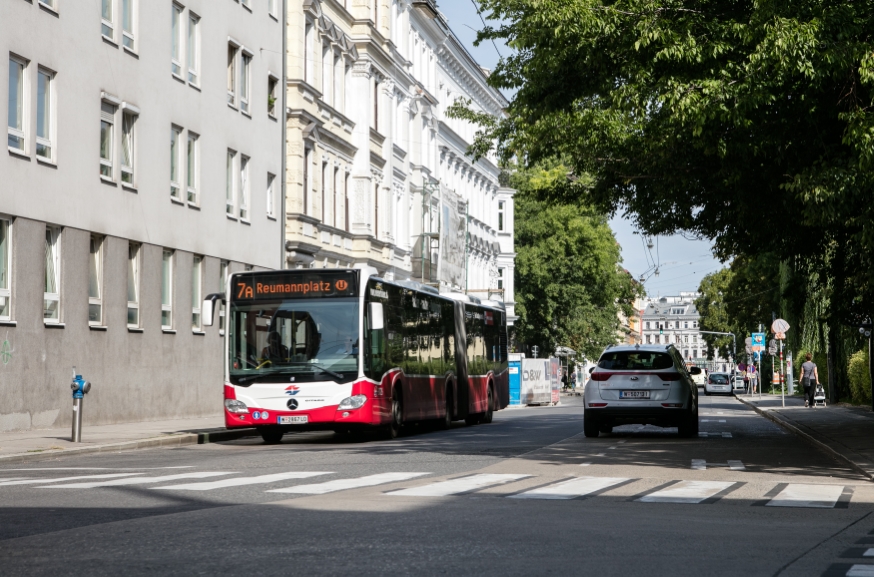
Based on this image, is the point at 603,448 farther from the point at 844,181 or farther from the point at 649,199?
the point at 844,181

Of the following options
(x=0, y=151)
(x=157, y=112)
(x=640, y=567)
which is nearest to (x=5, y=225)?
(x=0, y=151)

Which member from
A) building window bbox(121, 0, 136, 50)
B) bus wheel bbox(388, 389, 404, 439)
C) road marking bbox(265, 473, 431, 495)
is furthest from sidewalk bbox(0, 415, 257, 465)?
building window bbox(121, 0, 136, 50)

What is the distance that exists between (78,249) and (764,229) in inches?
580

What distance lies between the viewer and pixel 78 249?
27656 millimetres

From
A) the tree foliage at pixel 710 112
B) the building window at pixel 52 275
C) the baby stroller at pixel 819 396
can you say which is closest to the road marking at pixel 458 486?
the tree foliage at pixel 710 112

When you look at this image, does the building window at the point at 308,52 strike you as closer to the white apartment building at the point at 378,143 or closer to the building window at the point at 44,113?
the white apartment building at the point at 378,143

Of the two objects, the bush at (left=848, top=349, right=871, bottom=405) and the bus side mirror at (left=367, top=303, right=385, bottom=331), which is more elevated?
the bus side mirror at (left=367, top=303, right=385, bottom=331)

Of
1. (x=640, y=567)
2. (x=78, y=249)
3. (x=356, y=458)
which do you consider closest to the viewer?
(x=640, y=567)

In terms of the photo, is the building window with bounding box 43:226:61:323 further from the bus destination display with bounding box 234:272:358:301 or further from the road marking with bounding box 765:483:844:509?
the road marking with bounding box 765:483:844:509

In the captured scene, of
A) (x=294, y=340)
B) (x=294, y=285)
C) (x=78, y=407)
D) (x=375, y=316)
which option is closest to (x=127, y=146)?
(x=294, y=285)

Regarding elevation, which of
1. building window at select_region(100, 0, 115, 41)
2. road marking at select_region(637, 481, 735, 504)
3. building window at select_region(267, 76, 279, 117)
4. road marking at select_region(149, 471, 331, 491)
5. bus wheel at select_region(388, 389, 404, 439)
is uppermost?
building window at select_region(267, 76, 279, 117)

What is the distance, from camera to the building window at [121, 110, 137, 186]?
30312mm

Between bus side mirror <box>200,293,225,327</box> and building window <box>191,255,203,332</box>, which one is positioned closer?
bus side mirror <box>200,293,225,327</box>

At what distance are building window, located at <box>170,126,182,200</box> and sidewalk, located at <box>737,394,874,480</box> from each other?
15713 mm
